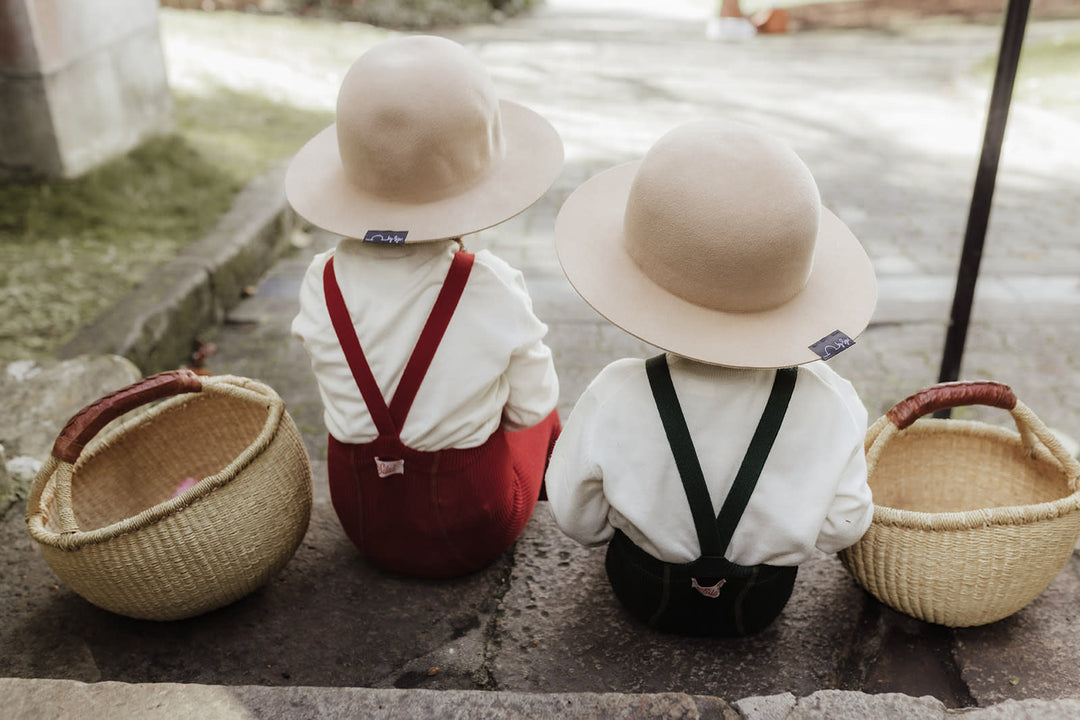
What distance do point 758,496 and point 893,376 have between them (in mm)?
2025

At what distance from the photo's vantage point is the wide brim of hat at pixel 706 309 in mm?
1584

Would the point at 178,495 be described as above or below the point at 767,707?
above

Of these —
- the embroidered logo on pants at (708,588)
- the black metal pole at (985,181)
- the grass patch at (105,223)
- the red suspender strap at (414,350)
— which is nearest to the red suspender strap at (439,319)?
the red suspender strap at (414,350)

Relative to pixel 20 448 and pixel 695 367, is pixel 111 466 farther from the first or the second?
pixel 695 367

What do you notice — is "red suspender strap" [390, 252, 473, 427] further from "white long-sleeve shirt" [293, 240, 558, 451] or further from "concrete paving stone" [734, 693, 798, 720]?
"concrete paving stone" [734, 693, 798, 720]

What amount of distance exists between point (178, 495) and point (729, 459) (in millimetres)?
1141

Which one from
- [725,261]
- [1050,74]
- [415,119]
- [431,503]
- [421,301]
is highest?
[415,119]

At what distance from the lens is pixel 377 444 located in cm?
202

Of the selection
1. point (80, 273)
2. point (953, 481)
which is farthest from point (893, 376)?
point (80, 273)

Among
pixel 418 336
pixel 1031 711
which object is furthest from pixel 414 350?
pixel 1031 711

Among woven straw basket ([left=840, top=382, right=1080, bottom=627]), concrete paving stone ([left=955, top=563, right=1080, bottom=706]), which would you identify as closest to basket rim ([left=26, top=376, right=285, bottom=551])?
woven straw basket ([left=840, top=382, right=1080, bottom=627])

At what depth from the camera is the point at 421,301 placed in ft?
6.44

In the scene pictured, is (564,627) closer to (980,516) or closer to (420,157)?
(980,516)

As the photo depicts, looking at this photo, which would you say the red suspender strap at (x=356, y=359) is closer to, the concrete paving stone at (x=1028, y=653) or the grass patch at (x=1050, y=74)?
the concrete paving stone at (x=1028, y=653)
